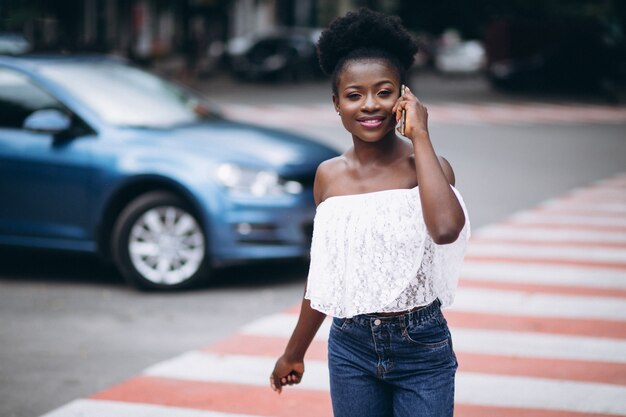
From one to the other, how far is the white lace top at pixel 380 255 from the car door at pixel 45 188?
4.96 m

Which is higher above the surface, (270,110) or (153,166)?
(270,110)

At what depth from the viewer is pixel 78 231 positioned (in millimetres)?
7805

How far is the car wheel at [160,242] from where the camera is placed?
7.68 m

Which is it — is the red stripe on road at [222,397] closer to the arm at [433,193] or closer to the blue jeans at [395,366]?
the blue jeans at [395,366]

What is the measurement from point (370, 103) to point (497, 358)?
10.5 ft

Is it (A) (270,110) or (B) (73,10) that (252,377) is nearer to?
(A) (270,110)

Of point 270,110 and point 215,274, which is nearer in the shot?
point 215,274

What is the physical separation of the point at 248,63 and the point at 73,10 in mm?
9291

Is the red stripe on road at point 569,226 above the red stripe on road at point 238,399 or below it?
above

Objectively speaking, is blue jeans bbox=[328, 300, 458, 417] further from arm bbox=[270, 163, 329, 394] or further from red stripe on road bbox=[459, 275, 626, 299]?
red stripe on road bbox=[459, 275, 626, 299]

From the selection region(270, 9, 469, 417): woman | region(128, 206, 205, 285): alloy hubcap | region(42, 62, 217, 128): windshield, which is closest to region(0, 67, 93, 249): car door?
region(42, 62, 217, 128): windshield

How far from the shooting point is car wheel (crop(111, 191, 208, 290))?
768 cm

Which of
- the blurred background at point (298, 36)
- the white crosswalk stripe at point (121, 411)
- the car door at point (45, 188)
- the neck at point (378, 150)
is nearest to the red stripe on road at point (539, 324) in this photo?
the white crosswalk stripe at point (121, 411)

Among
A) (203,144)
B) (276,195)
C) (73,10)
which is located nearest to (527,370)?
(276,195)
